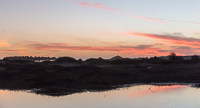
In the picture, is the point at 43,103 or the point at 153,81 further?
the point at 153,81

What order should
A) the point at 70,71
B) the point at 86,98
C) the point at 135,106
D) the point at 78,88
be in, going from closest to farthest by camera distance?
the point at 135,106, the point at 86,98, the point at 78,88, the point at 70,71

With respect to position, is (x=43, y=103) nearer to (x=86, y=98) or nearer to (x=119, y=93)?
(x=86, y=98)

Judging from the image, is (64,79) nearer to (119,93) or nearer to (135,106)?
(119,93)

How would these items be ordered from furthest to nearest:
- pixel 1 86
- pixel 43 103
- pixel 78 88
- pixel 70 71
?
pixel 70 71
pixel 1 86
pixel 78 88
pixel 43 103

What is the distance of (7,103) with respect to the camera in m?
22.2

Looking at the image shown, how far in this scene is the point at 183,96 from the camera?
24.2 meters

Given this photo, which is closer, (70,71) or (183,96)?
(183,96)

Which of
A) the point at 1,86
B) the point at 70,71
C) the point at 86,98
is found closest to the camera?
the point at 86,98

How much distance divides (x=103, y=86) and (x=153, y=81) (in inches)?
415

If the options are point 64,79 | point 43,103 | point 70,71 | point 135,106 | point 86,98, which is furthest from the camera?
point 70,71

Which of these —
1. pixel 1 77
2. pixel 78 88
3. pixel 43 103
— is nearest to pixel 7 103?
pixel 43 103

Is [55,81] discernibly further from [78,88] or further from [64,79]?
[78,88]

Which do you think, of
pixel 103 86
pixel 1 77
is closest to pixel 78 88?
pixel 103 86

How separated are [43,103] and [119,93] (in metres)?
9.36
